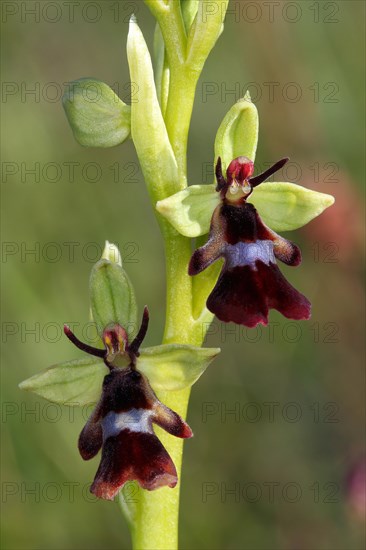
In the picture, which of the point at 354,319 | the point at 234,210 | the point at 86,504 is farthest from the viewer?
the point at 354,319

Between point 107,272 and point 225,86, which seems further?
point 225,86

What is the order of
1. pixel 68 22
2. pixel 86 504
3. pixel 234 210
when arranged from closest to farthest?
1. pixel 234 210
2. pixel 86 504
3. pixel 68 22

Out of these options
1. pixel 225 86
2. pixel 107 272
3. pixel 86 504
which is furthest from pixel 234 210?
pixel 225 86

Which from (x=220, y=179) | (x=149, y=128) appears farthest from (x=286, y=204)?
(x=149, y=128)

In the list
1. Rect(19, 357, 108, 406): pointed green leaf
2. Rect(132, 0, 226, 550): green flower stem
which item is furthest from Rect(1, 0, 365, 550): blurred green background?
Rect(19, 357, 108, 406): pointed green leaf

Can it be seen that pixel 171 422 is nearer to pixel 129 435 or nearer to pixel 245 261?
pixel 129 435

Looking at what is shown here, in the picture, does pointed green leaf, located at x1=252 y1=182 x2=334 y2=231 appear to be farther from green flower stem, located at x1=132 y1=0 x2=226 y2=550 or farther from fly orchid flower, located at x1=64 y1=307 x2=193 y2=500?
fly orchid flower, located at x1=64 y1=307 x2=193 y2=500

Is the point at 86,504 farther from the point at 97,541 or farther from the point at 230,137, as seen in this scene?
the point at 230,137
